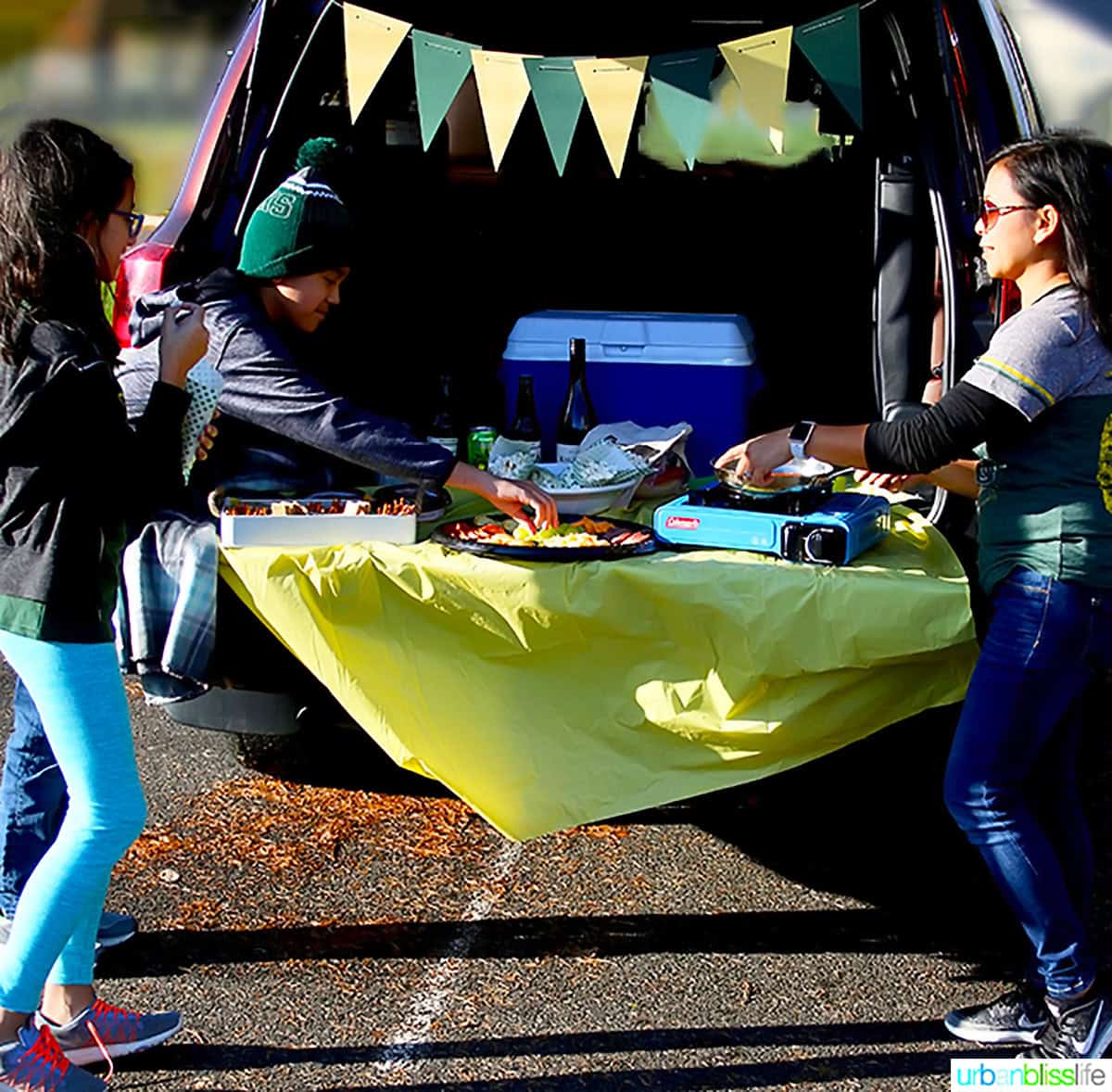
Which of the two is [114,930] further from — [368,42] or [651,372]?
[368,42]

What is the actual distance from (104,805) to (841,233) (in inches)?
140

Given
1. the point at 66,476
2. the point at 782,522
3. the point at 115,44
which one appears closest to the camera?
the point at 66,476

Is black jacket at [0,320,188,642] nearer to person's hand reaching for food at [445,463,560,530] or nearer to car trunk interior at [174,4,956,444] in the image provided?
person's hand reaching for food at [445,463,560,530]

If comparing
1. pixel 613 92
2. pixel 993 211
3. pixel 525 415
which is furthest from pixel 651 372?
pixel 993 211

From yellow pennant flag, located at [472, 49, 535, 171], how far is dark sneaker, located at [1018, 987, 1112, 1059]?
2483mm

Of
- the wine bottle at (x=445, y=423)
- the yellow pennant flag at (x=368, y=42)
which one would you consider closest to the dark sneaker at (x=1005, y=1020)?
the wine bottle at (x=445, y=423)

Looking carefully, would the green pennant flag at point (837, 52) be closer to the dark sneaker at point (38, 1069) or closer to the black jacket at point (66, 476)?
the black jacket at point (66, 476)

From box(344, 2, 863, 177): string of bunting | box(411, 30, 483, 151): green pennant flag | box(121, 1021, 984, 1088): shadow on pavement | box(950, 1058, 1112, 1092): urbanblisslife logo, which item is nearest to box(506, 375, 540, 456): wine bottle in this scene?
box(344, 2, 863, 177): string of bunting

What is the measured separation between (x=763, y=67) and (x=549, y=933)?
2.27 m

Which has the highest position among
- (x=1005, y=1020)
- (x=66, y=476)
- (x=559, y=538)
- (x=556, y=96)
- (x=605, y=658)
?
(x=556, y=96)

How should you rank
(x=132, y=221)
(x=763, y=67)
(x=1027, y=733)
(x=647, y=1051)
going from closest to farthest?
1. (x=132, y=221)
2. (x=1027, y=733)
3. (x=647, y=1051)
4. (x=763, y=67)

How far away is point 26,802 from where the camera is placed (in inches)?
116

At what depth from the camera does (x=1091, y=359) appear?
2705mm

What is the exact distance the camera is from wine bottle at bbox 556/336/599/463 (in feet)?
13.5
